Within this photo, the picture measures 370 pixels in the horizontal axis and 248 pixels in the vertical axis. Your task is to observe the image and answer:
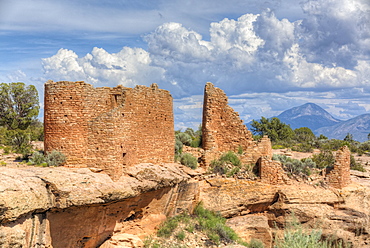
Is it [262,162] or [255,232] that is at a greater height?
[262,162]

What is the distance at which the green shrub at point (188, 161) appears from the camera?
17.4 metres

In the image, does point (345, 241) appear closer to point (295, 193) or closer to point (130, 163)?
point (295, 193)

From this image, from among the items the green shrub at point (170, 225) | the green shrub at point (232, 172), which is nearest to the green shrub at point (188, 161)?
the green shrub at point (232, 172)

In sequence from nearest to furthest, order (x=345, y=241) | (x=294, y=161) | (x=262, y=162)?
1. (x=345, y=241)
2. (x=262, y=162)
3. (x=294, y=161)

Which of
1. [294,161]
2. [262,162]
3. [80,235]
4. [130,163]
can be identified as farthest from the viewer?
[294,161]

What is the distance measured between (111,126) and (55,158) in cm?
226

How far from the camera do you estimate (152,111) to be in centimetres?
1529

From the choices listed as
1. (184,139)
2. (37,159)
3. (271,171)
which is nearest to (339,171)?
(271,171)

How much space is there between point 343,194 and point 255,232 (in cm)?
541

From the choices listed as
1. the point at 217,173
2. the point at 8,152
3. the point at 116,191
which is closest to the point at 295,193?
the point at 217,173

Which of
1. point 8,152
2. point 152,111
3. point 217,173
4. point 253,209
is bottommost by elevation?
point 253,209

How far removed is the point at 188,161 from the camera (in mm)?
17422

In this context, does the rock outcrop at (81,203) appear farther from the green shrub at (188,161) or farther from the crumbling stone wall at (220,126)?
the crumbling stone wall at (220,126)

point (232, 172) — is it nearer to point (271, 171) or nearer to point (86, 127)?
point (271, 171)
